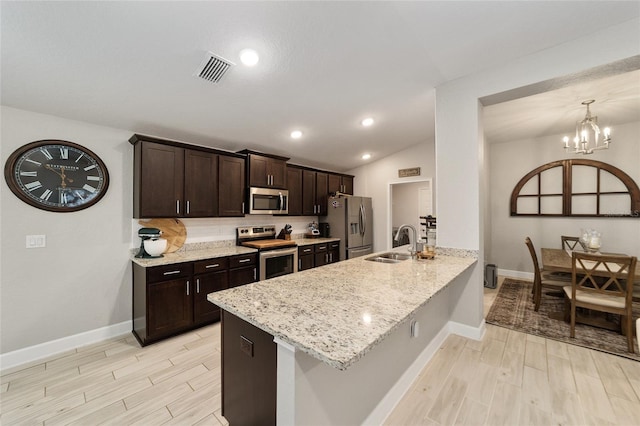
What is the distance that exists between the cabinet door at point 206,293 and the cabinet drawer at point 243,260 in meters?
0.15

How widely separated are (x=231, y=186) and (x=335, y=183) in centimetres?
242

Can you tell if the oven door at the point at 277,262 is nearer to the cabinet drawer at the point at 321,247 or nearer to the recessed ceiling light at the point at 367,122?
the cabinet drawer at the point at 321,247

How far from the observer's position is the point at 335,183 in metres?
5.33

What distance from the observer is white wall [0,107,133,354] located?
2293 mm

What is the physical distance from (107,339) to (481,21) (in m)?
4.65

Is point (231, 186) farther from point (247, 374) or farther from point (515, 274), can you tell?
point (515, 274)

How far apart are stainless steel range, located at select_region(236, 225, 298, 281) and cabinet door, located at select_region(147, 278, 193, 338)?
3.14 ft

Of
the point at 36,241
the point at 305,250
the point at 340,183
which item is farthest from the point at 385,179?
the point at 36,241

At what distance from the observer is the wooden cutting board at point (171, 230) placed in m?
3.13

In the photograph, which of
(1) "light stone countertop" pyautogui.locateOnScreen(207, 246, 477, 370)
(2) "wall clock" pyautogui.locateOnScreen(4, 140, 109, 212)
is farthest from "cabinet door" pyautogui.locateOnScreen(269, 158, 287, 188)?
(1) "light stone countertop" pyautogui.locateOnScreen(207, 246, 477, 370)

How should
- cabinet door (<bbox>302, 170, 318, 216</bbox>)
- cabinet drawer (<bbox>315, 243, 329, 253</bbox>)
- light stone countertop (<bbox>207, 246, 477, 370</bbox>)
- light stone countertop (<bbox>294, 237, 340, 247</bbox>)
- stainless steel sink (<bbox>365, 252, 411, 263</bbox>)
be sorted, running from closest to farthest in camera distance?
light stone countertop (<bbox>207, 246, 477, 370</bbox>) < stainless steel sink (<bbox>365, 252, 411, 263</bbox>) < light stone countertop (<bbox>294, 237, 340, 247</bbox>) < cabinet drawer (<bbox>315, 243, 329, 253</bbox>) < cabinet door (<bbox>302, 170, 318, 216</bbox>)

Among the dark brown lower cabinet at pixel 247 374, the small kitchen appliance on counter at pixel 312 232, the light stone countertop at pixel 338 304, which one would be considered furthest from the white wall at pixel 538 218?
the dark brown lower cabinet at pixel 247 374

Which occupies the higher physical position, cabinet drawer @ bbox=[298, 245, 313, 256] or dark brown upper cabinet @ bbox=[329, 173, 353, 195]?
dark brown upper cabinet @ bbox=[329, 173, 353, 195]

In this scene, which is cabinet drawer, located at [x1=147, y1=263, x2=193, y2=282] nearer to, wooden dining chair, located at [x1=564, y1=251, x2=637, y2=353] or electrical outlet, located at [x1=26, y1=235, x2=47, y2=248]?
electrical outlet, located at [x1=26, y1=235, x2=47, y2=248]
